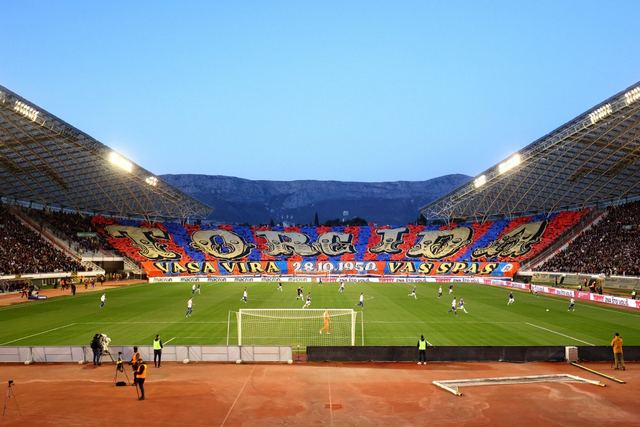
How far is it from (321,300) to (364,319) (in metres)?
12.9

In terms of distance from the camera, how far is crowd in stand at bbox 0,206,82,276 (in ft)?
191

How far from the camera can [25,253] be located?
6181 centimetres

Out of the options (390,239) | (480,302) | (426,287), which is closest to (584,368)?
(480,302)

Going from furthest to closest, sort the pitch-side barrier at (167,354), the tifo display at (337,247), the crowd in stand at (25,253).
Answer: the tifo display at (337,247) → the crowd in stand at (25,253) → the pitch-side barrier at (167,354)

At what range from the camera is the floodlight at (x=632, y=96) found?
38.4 m

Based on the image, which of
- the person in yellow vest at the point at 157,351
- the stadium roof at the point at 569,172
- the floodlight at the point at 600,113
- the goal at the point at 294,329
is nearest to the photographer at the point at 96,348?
the person in yellow vest at the point at 157,351

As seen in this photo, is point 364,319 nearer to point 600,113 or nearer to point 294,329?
point 294,329

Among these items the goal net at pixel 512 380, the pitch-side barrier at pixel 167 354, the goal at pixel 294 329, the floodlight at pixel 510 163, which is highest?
the floodlight at pixel 510 163

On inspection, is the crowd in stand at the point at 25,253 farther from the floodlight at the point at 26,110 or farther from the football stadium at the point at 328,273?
the floodlight at the point at 26,110

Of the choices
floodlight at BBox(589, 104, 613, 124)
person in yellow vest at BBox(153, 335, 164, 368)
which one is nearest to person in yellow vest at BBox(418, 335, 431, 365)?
person in yellow vest at BBox(153, 335, 164, 368)

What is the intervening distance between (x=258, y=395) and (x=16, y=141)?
4707 cm

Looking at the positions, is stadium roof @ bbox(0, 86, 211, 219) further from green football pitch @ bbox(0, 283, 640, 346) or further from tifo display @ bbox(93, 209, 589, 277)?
green football pitch @ bbox(0, 283, 640, 346)

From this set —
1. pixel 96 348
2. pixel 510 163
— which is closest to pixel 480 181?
pixel 510 163

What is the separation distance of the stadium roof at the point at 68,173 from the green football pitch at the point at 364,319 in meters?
16.7
